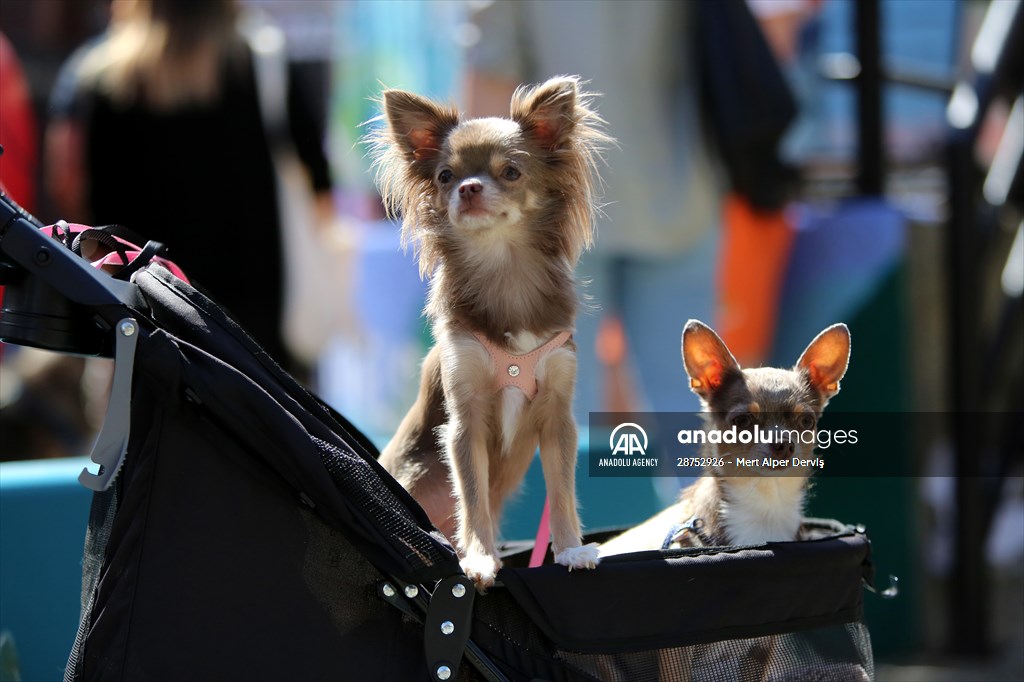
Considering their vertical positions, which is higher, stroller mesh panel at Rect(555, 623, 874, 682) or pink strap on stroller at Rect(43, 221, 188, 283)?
pink strap on stroller at Rect(43, 221, 188, 283)

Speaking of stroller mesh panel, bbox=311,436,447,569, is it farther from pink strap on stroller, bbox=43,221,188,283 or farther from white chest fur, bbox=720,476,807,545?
white chest fur, bbox=720,476,807,545

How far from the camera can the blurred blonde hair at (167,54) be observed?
3.54 metres

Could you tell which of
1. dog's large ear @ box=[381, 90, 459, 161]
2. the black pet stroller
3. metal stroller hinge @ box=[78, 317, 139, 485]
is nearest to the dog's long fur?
the black pet stroller

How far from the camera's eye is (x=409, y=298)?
152 inches

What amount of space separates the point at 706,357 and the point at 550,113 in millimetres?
509

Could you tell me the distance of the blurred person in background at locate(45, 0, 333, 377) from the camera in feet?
11.4

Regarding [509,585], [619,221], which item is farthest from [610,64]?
[509,585]

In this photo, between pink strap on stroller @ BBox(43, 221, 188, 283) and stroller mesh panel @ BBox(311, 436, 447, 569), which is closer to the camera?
stroller mesh panel @ BBox(311, 436, 447, 569)

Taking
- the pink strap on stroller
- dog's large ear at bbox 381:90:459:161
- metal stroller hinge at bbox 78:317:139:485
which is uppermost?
dog's large ear at bbox 381:90:459:161

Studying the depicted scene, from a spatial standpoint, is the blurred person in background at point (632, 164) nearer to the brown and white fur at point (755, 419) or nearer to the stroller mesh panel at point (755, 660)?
the brown and white fur at point (755, 419)

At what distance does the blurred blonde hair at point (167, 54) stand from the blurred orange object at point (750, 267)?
186 cm

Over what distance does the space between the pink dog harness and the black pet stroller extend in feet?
0.87

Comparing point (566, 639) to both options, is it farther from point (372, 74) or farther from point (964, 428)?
point (372, 74)

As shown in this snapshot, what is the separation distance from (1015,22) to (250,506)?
3462mm
